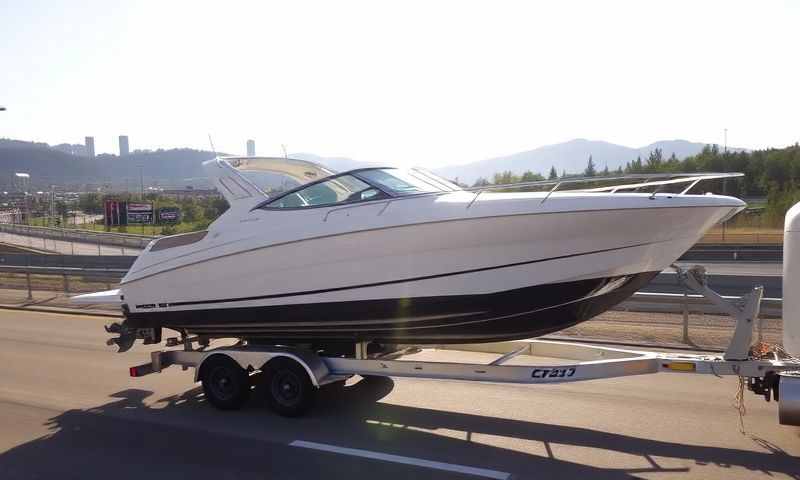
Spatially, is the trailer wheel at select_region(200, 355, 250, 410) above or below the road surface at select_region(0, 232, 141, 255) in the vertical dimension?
below

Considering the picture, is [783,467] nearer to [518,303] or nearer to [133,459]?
[518,303]

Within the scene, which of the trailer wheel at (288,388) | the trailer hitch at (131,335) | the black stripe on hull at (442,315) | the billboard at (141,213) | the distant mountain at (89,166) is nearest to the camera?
the black stripe on hull at (442,315)

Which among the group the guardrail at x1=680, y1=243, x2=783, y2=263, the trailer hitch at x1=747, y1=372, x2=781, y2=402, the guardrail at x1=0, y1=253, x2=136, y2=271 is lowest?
the guardrail at x1=680, y1=243, x2=783, y2=263

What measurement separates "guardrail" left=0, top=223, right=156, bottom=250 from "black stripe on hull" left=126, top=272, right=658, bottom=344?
25.7 metres

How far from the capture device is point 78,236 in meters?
38.0

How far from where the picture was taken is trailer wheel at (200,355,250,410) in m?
7.22

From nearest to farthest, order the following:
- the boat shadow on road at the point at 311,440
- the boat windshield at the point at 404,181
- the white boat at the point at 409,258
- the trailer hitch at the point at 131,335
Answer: the boat shadow on road at the point at 311,440 < the white boat at the point at 409,258 < the boat windshield at the point at 404,181 < the trailer hitch at the point at 131,335

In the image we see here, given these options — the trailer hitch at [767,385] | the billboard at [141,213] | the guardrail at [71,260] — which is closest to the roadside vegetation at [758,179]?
the guardrail at [71,260]

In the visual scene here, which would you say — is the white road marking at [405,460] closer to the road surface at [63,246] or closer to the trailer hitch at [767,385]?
the trailer hitch at [767,385]

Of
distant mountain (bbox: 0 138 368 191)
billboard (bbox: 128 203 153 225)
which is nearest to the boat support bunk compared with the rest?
billboard (bbox: 128 203 153 225)

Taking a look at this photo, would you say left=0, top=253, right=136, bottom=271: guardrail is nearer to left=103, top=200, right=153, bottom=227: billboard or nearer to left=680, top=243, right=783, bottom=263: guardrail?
left=103, top=200, right=153, bottom=227: billboard

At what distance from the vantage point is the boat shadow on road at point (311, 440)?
539 cm

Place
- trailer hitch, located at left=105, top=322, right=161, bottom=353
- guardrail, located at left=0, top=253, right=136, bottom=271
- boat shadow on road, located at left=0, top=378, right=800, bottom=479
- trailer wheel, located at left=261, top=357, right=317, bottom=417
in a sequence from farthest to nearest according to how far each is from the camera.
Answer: guardrail, located at left=0, top=253, right=136, bottom=271, trailer hitch, located at left=105, top=322, right=161, bottom=353, trailer wheel, located at left=261, top=357, right=317, bottom=417, boat shadow on road, located at left=0, top=378, right=800, bottom=479

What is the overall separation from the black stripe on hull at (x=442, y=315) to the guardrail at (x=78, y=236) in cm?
2573
